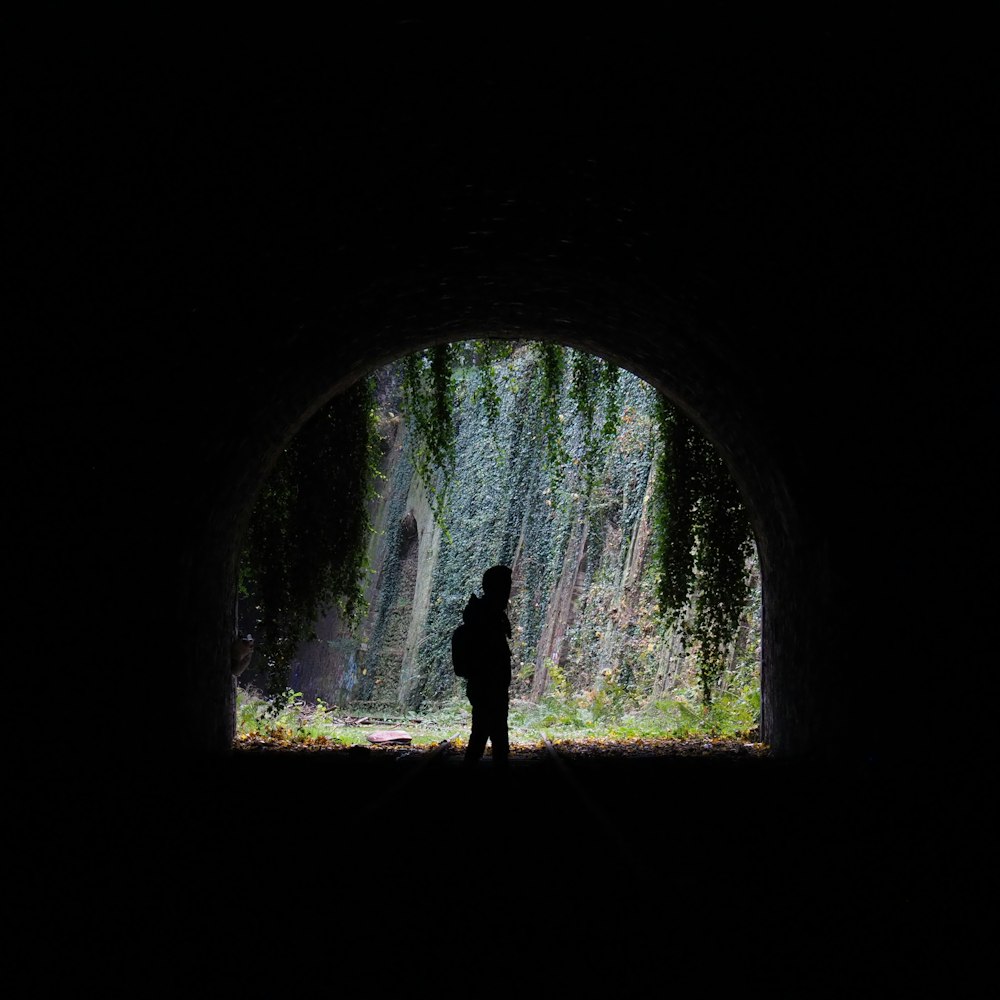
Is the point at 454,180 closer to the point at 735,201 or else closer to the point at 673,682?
the point at 735,201

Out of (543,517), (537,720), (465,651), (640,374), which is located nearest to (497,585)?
(465,651)

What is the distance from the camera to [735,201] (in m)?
4.59

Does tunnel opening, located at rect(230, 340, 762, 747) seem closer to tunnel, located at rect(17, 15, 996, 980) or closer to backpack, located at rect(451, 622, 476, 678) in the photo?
backpack, located at rect(451, 622, 476, 678)

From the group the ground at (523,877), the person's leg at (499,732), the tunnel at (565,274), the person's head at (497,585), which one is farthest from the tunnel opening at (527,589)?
the ground at (523,877)

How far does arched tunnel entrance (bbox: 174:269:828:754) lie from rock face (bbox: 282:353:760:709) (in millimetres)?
8277

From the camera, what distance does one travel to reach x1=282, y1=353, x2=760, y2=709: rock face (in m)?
17.7

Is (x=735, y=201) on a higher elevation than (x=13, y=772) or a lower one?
higher

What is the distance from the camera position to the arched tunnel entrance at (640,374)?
6.75 m

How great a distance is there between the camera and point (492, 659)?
243 inches

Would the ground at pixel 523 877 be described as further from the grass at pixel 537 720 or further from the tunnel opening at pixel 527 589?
the tunnel opening at pixel 527 589

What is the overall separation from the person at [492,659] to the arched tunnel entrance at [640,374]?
2.02 m

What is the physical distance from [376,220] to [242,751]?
4.50 m

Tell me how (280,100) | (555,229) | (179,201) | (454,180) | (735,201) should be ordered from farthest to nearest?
(555,229) → (454,180) → (735,201) → (179,201) → (280,100)

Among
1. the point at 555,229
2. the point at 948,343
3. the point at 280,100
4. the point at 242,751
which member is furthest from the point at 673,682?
the point at 280,100
